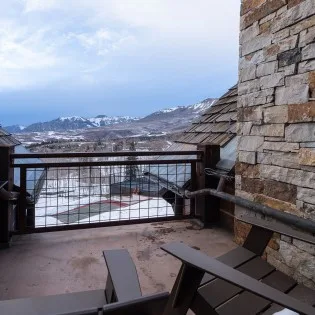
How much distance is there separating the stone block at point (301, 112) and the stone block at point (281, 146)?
0.56 feet

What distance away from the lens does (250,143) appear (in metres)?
2.54

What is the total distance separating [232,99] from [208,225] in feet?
6.84

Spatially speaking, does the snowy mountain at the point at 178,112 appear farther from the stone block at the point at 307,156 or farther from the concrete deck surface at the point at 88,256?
the stone block at the point at 307,156

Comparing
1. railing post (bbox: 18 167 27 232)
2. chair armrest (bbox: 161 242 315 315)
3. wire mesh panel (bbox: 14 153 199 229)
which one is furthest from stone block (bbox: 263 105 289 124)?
railing post (bbox: 18 167 27 232)

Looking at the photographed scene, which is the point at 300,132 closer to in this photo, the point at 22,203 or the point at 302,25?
the point at 302,25

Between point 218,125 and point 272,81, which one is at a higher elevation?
point 272,81

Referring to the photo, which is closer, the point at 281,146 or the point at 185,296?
the point at 185,296

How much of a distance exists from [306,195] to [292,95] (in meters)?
0.68

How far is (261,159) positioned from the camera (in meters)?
2.41

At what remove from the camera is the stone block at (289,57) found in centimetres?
200

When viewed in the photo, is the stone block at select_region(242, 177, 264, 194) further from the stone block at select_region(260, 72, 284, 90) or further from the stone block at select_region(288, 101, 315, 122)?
the stone block at select_region(260, 72, 284, 90)

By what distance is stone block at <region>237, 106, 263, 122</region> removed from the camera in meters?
2.42

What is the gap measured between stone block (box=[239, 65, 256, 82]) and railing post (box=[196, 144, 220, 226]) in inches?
40.0

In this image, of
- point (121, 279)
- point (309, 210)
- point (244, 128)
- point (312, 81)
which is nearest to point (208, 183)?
point (244, 128)
